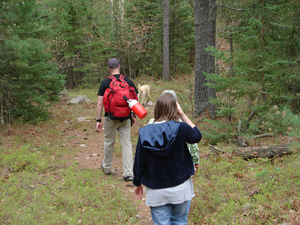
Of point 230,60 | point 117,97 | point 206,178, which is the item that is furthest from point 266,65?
point 117,97

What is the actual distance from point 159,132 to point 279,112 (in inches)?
184

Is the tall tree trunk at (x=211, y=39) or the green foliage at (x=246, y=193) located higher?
the tall tree trunk at (x=211, y=39)

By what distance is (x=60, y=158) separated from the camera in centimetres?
670

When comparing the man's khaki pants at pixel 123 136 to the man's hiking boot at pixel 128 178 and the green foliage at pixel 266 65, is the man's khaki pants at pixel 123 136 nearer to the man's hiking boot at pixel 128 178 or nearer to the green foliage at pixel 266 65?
the man's hiking boot at pixel 128 178

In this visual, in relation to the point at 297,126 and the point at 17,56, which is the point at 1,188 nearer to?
the point at 17,56

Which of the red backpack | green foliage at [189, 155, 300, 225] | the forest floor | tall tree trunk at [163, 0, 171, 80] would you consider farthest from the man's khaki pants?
tall tree trunk at [163, 0, 171, 80]

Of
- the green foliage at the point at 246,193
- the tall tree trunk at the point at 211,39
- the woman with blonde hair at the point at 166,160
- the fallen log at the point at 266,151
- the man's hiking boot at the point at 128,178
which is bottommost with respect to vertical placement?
the man's hiking boot at the point at 128,178

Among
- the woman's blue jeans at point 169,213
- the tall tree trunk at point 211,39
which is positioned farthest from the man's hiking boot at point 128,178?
the tall tree trunk at point 211,39

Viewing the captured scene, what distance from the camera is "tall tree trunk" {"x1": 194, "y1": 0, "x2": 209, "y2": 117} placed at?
850 cm

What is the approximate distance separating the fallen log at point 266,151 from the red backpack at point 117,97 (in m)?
2.74

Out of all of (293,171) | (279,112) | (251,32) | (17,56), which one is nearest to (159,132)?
(293,171)

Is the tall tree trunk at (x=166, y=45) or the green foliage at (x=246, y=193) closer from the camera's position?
the green foliage at (x=246, y=193)

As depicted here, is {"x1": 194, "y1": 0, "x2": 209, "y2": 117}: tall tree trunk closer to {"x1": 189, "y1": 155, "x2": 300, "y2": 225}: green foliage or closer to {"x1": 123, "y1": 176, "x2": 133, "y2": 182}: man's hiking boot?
{"x1": 189, "y1": 155, "x2": 300, "y2": 225}: green foliage

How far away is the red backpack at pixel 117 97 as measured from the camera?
16.1 ft
